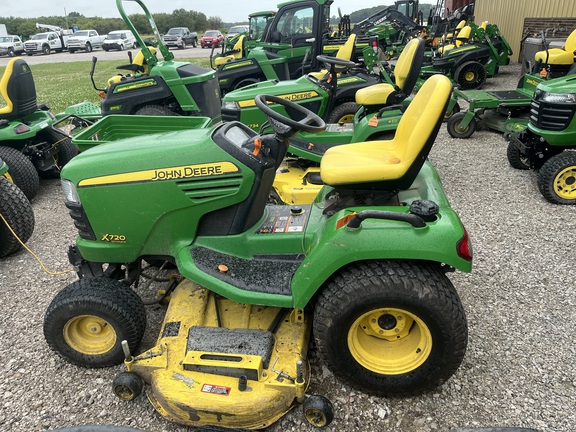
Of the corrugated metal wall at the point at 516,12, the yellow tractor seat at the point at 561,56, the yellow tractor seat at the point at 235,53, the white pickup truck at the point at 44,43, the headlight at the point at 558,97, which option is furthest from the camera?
the white pickup truck at the point at 44,43

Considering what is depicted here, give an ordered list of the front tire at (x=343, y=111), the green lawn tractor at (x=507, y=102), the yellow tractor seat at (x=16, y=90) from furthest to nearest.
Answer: the green lawn tractor at (x=507, y=102)
the front tire at (x=343, y=111)
the yellow tractor seat at (x=16, y=90)

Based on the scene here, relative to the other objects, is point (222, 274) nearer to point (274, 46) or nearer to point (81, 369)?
point (81, 369)

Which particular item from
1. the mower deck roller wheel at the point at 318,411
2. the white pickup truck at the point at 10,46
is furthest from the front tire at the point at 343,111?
the white pickup truck at the point at 10,46

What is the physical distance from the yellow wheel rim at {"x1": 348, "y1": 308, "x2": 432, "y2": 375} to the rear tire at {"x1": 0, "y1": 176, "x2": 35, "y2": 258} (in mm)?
2996

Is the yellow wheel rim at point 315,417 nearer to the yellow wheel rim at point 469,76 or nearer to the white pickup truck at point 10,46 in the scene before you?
the yellow wheel rim at point 469,76

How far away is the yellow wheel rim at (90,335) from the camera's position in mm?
2445

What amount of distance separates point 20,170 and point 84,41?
30.1 metres

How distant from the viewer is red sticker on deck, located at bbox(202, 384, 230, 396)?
6.64ft

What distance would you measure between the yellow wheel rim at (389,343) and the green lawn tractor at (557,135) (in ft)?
9.68

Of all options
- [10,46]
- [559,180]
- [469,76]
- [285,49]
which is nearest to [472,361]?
[559,180]

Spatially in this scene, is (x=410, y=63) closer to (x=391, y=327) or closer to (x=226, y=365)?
(x=391, y=327)

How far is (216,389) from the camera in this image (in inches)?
80.4

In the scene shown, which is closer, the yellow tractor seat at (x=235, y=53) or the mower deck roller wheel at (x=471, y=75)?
the mower deck roller wheel at (x=471, y=75)

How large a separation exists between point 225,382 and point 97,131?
2793mm
